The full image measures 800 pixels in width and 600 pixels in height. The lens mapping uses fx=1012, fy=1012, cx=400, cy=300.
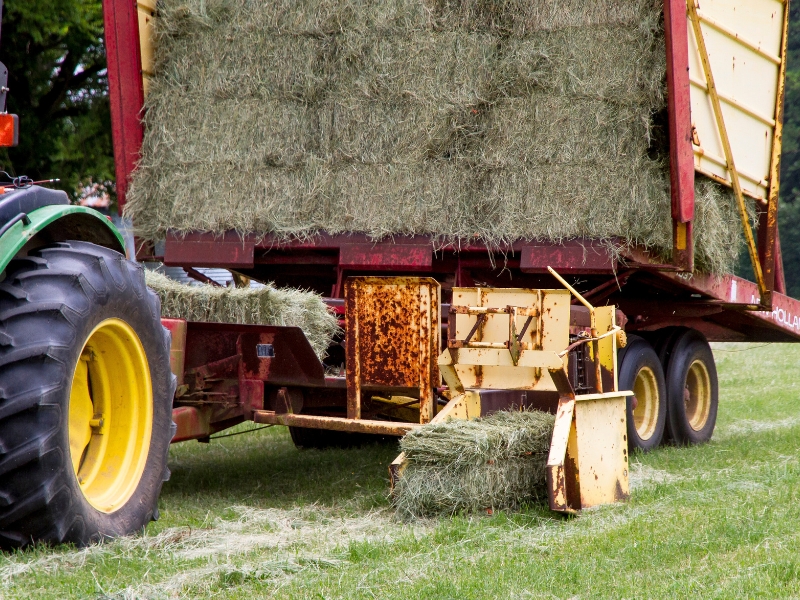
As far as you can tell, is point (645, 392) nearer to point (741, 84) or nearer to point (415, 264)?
point (415, 264)

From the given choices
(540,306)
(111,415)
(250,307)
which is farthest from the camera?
(250,307)

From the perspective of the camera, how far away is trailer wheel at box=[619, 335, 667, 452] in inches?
276

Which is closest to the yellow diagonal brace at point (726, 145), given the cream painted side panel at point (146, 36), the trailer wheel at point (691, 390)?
the trailer wheel at point (691, 390)

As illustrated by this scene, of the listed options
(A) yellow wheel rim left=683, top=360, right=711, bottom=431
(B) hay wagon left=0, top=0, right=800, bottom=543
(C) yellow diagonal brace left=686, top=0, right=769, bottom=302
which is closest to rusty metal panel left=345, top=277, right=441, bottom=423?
(B) hay wagon left=0, top=0, right=800, bottom=543

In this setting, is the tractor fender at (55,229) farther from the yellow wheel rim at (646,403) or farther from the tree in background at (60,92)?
the tree in background at (60,92)

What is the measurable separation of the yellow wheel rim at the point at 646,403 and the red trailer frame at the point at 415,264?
1.26ft

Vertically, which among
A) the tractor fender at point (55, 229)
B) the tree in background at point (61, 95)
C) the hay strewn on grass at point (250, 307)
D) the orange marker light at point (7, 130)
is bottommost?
the hay strewn on grass at point (250, 307)

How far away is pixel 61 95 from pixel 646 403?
902cm

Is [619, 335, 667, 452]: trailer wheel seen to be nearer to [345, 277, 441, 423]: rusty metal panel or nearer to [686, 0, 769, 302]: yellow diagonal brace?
[686, 0, 769, 302]: yellow diagonal brace

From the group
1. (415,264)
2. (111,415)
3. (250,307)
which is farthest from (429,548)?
(415,264)

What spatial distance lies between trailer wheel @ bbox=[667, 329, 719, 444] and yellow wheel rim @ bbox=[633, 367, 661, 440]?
0.28 m

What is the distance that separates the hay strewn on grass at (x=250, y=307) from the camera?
218 inches

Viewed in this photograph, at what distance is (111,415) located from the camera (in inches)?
161

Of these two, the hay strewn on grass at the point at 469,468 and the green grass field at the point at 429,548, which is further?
the hay strewn on grass at the point at 469,468
